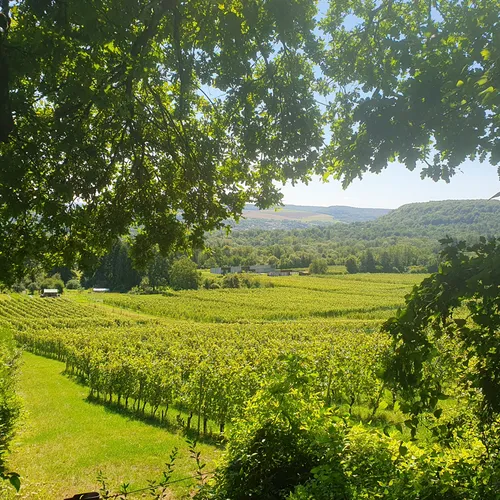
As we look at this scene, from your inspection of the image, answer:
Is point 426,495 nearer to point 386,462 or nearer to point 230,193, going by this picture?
point 386,462

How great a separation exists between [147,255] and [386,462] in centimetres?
455

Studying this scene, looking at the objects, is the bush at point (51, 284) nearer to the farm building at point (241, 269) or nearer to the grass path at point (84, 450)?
the farm building at point (241, 269)

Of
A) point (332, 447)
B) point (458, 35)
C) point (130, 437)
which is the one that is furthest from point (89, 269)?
point (130, 437)

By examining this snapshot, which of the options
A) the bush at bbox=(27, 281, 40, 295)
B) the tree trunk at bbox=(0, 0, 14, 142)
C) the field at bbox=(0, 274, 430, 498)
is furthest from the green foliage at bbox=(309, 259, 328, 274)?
the tree trunk at bbox=(0, 0, 14, 142)

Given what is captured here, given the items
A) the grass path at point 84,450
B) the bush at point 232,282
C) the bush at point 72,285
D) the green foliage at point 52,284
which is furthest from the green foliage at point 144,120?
the bush at point 72,285

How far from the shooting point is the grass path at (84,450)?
10750 millimetres

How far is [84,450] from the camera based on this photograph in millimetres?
13289

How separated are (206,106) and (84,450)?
42.0 feet

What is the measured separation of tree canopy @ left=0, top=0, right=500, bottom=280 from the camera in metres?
3.62

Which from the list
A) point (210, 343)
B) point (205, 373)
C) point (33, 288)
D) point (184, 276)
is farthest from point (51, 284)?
point (205, 373)

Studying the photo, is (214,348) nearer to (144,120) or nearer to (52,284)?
(144,120)

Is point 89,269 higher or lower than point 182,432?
higher

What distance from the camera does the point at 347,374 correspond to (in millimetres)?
17078

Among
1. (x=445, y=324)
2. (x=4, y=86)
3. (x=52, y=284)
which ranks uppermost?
(x=4, y=86)
